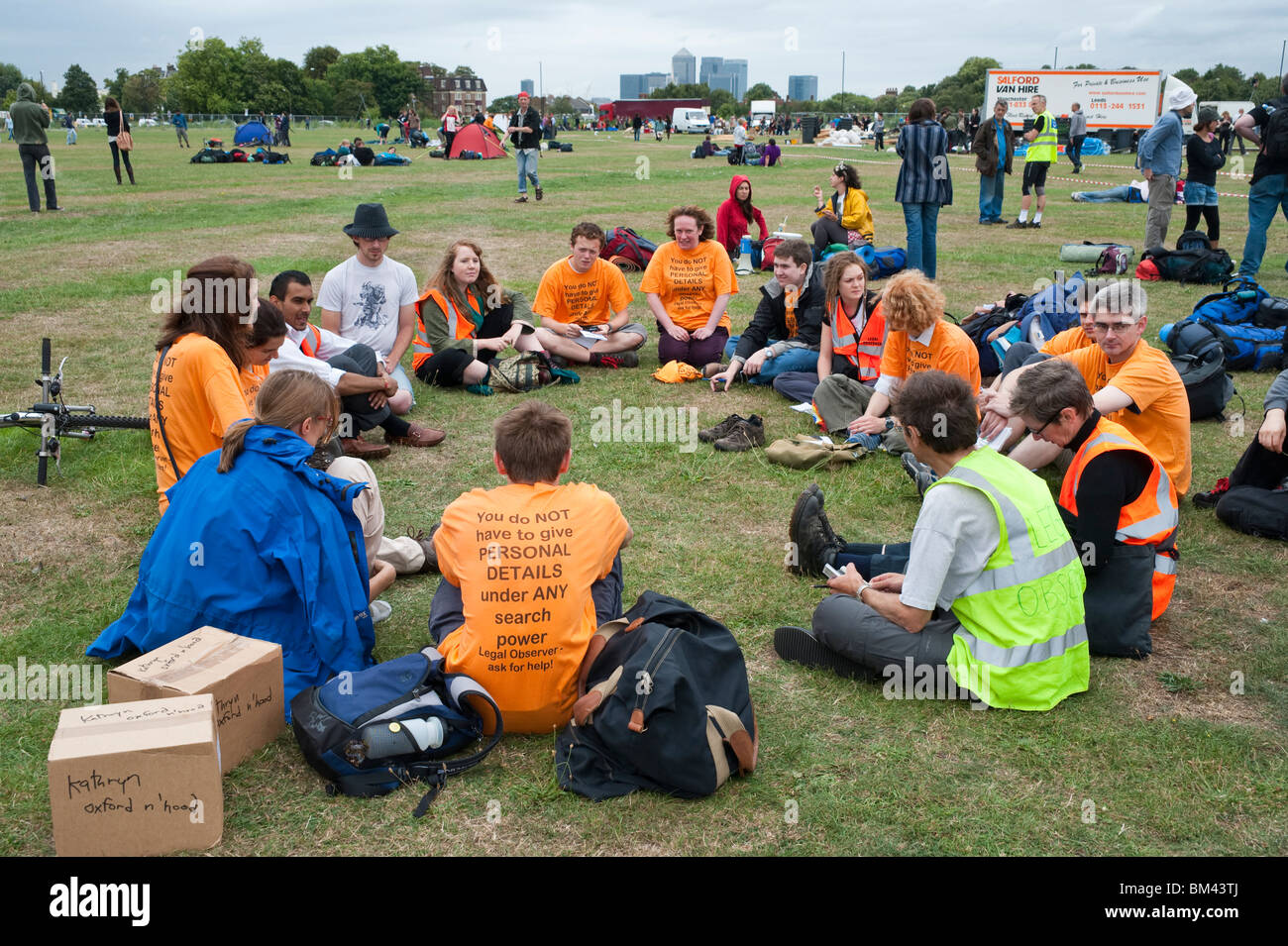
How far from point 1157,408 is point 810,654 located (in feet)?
7.74

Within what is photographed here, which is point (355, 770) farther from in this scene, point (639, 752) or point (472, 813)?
point (639, 752)

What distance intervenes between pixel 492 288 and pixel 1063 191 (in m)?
21.0

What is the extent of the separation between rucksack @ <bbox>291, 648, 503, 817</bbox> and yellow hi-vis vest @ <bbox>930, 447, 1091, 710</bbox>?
1.88 metres

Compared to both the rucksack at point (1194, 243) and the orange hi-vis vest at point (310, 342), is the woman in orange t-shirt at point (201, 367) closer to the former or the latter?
the orange hi-vis vest at point (310, 342)

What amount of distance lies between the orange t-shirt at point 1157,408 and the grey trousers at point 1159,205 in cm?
924

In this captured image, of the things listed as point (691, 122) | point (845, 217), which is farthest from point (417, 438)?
point (691, 122)

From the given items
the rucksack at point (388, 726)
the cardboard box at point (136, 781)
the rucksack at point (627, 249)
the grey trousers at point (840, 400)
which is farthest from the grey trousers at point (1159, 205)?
the cardboard box at point (136, 781)

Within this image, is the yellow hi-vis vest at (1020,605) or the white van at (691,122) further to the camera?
the white van at (691,122)

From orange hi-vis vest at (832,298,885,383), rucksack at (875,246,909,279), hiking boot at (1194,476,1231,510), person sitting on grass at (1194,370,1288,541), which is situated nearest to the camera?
person sitting on grass at (1194,370,1288,541)

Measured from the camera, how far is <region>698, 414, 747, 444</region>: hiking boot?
7.05m

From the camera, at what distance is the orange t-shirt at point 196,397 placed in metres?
4.44

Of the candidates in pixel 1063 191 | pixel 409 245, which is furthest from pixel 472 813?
pixel 1063 191

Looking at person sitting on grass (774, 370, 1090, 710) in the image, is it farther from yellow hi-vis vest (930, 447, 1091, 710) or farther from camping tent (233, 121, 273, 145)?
camping tent (233, 121, 273, 145)

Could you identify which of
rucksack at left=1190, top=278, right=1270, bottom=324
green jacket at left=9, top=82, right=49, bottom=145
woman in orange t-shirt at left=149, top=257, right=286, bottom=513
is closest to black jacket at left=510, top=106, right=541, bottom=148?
green jacket at left=9, top=82, right=49, bottom=145
